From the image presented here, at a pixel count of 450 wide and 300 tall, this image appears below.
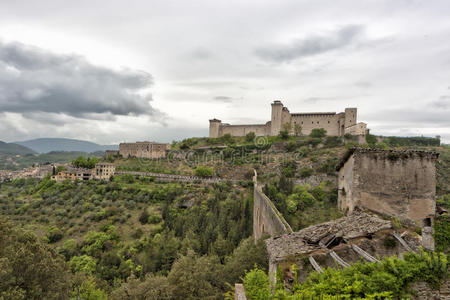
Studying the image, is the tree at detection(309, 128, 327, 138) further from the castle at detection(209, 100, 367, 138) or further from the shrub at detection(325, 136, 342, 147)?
the shrub at detection(325, 136, 342, 147)

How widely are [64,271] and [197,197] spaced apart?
93.9 feet

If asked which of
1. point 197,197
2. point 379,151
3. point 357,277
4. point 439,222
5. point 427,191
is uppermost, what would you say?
point 379,151

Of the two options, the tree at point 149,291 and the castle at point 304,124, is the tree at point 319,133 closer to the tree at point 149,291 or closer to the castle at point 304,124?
the castle at point 304,124

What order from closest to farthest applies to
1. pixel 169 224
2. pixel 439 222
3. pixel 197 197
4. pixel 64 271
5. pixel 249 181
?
pixel 439 222
pixel 64 271
pixel 169 224
pixel 197 197
pixel 249 181

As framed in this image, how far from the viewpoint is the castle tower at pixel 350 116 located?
54938mm

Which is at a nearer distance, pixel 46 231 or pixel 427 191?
pixel 427 191

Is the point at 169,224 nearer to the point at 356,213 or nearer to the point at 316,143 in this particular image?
the point at 356,213

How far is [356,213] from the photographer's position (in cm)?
675

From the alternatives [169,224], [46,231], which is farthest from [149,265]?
[46,231]

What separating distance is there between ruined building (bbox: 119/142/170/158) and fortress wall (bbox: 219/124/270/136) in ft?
54.1

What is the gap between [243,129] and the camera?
69.7 metres

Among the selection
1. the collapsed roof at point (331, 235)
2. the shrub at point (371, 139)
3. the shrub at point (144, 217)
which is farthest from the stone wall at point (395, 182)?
the shrub at point (371, 139)

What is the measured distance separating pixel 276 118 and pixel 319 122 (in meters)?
10.0

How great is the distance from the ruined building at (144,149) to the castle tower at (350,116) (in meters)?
45.3
